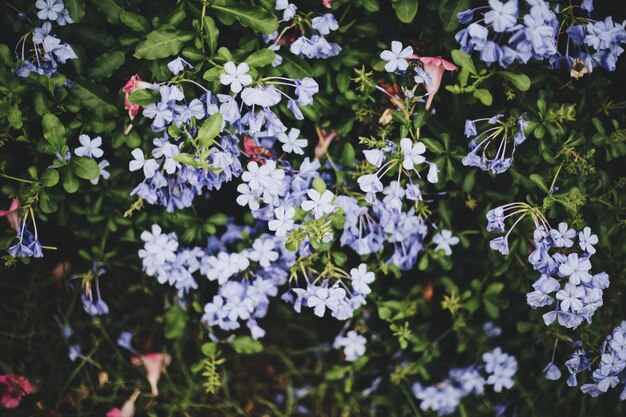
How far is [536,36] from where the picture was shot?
1338 millimetres

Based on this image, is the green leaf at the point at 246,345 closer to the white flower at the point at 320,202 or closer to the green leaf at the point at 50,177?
the white flower at the point at 320,202

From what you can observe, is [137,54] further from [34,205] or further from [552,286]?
[552,286]

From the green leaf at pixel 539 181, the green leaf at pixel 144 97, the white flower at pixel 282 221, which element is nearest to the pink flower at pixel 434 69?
the green leaf at pixel 539 181

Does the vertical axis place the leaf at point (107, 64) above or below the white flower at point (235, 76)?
below

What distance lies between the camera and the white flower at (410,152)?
4.93 feet

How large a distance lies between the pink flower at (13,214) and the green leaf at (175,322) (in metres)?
0.61

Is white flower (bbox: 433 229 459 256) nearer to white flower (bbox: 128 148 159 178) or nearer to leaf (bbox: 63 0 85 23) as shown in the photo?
white flower (bbox: 128 148 159 178)

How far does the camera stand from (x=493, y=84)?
173 cm

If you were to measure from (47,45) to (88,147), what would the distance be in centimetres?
31

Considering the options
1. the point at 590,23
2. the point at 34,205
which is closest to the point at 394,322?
the point at 590,23

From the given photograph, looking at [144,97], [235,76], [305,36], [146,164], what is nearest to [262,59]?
[235,76]

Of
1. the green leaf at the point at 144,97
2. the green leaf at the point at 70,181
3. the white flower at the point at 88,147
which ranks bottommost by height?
the green leaf at the point at 70,181

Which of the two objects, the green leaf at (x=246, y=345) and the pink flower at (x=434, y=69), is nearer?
the pink flower at (x=434, y=69)

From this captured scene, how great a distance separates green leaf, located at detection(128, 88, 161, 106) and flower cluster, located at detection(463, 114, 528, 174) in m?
0.89
